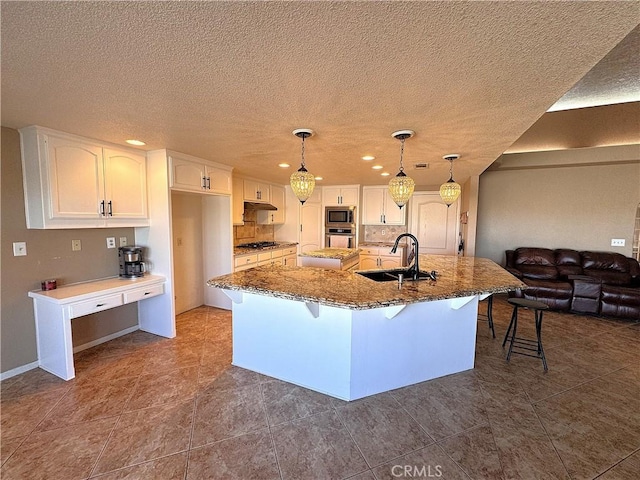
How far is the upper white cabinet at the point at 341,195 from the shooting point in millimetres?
5730

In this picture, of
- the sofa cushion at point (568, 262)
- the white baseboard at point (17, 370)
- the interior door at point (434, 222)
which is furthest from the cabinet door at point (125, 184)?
the sofa cushion at point (568, 262)

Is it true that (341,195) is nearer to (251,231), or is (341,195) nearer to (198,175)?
(251,231)

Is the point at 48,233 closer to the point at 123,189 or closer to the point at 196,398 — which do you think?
the point at 123,189

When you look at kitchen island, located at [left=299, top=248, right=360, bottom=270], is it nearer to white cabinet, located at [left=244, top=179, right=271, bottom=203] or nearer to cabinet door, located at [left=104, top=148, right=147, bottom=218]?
white cabinet, located at [left=244, top=179, right=271, bottom=203]

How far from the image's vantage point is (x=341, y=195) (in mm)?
5793

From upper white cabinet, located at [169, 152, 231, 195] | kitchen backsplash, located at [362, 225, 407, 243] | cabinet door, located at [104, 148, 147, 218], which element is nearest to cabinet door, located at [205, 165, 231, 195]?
upper white cabinet, located at [169, 152, 231, 195]

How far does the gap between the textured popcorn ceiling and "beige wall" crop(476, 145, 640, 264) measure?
3624mm

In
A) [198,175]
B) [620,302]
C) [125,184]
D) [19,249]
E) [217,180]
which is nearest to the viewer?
[19,249]

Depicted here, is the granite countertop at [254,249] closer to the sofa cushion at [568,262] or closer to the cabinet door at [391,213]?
the cabinet door at [391,213]

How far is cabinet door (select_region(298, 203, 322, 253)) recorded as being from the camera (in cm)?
595

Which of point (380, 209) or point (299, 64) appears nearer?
point (299, 64)

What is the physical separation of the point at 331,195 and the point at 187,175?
320cm

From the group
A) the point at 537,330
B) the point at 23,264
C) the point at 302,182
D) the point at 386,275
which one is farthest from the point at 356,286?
the point at 23,264

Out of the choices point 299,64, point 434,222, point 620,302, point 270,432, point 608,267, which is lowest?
point 270,432
